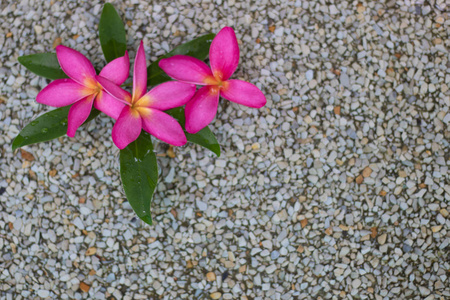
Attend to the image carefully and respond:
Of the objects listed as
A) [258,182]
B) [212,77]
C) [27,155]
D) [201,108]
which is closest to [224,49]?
[212,77]

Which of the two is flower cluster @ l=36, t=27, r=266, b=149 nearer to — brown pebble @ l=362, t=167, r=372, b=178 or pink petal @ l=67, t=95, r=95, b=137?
pink petal @ l=67, t=95, r=95, b=137

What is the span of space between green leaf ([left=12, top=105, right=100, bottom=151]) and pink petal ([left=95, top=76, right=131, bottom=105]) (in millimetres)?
311

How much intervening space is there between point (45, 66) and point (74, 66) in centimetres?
30

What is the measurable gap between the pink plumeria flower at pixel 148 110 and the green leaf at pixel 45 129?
0.99 feet

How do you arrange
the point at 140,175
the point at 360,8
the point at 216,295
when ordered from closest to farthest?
the point at 140,175 → the point at 216,295 → the point at 360,8

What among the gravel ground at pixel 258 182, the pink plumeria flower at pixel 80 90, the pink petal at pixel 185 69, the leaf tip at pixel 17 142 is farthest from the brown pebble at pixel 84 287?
the pink petal at pixel 185 69

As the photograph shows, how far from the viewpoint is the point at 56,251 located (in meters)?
1.57

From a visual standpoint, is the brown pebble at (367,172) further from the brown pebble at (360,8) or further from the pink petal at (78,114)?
the pink petal at (78,114)

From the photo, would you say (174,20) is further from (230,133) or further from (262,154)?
(262,154)

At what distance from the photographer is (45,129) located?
55.0 inches

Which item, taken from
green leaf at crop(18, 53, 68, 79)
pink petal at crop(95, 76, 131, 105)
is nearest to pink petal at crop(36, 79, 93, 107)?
pink petal at crop(95, 76, 131, 105)

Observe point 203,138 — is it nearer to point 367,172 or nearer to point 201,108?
point 201,108

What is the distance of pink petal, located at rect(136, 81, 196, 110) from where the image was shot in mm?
1200

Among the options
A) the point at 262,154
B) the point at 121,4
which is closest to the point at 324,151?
the point at 262,154
